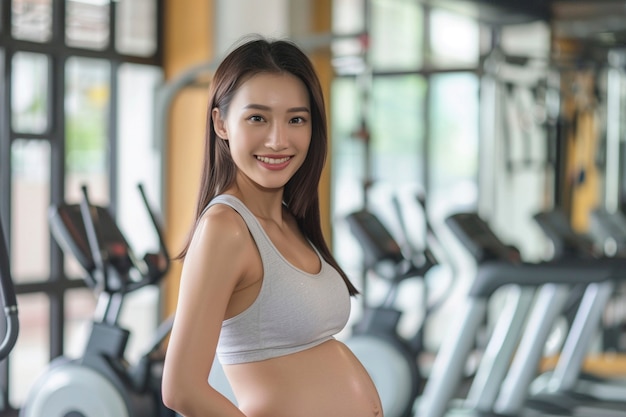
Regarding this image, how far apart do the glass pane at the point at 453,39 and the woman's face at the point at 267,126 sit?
5883 mm

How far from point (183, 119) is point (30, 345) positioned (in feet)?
5.41

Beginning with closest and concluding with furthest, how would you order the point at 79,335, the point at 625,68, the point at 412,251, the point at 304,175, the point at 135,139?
the point at 304,175, the point at 412,251, the point at 79,335, the point at 135,139, the point at 625,68

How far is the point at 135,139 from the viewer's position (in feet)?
20.1

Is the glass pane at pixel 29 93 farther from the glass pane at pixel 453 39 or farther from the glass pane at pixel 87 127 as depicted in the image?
the glass pane at pixel 453 39

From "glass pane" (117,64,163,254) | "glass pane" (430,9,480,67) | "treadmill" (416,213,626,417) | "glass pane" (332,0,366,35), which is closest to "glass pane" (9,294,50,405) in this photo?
"glass pane" (117,64,163,254)

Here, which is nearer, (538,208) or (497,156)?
(497,156)

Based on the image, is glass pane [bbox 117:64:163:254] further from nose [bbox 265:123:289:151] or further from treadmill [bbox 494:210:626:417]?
nose [bbox 265:123:289:151]

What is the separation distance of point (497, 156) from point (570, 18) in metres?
1.15

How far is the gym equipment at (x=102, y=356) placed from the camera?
3.52 m

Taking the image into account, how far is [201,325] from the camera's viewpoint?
155 cm

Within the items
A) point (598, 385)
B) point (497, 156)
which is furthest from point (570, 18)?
point (598, 385)

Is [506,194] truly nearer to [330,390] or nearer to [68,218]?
[68,218]

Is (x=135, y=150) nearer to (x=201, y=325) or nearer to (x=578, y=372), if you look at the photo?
(x=578, y=372)

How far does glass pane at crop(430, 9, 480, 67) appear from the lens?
24.8 ft
